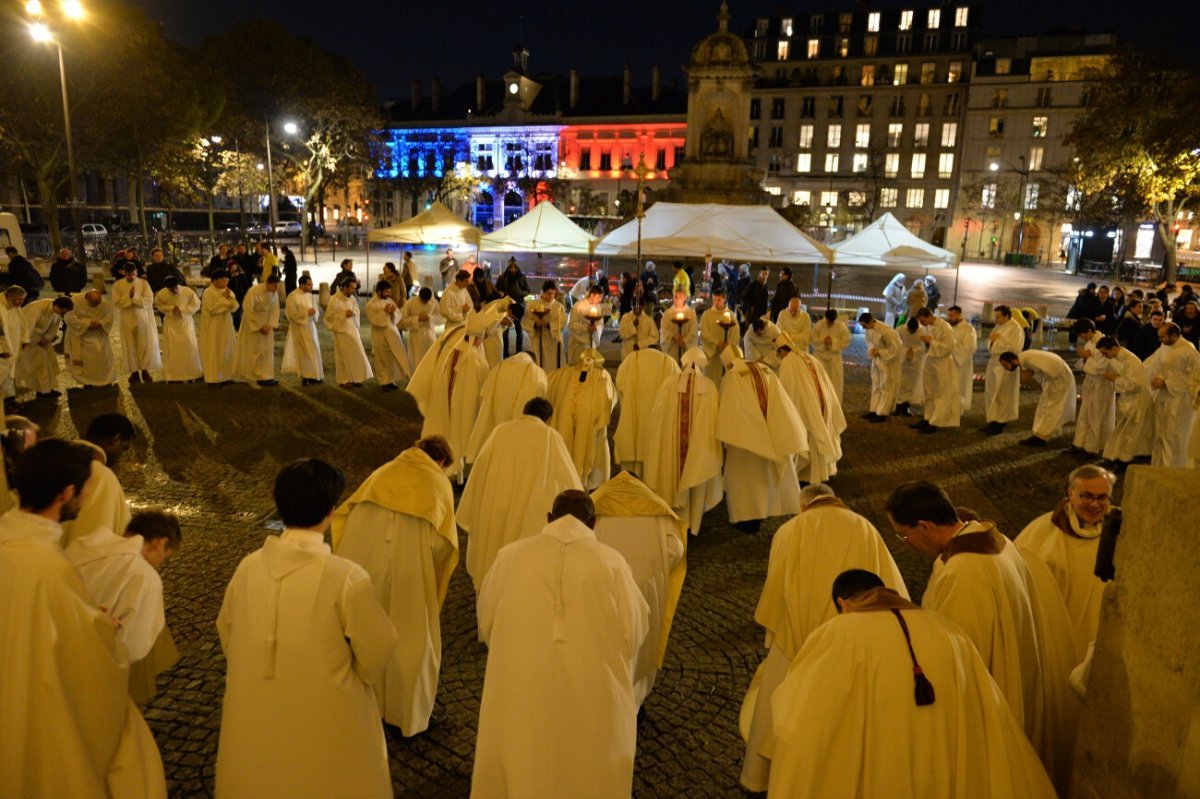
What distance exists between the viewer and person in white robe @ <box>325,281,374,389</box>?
13039 millimetres

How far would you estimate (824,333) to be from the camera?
40.5 ft

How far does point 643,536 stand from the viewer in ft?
15.2

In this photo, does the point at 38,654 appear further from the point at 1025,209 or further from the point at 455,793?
the point at 1025,209

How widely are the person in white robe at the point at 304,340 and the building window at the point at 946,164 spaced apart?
213 ft

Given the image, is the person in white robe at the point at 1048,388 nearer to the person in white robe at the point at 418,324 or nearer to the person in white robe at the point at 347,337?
the person in white robe at the point at 418,324

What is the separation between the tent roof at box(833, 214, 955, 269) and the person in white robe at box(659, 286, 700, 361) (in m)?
4.87

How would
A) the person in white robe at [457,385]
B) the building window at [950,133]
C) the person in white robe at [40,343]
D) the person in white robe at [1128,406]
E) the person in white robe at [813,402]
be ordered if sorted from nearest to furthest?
the person in white robe at [813,402], the person in white robe at [457,385], the person in white robe at [1128,406], the person in white robe at [40,343], the building window at [950,133]

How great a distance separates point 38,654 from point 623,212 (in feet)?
109

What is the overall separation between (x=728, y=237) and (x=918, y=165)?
60040mm

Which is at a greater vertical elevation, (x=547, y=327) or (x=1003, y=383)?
(x=547, y=327)

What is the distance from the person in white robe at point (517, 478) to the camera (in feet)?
17.6

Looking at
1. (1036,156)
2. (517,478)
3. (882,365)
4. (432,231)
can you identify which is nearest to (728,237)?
(882,365)

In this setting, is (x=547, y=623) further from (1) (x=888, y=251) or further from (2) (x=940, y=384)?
(1) (x=888, y=251)

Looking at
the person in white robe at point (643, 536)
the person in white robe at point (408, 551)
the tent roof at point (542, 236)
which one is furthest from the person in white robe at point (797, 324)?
the person in white robe at point (408, 551)
